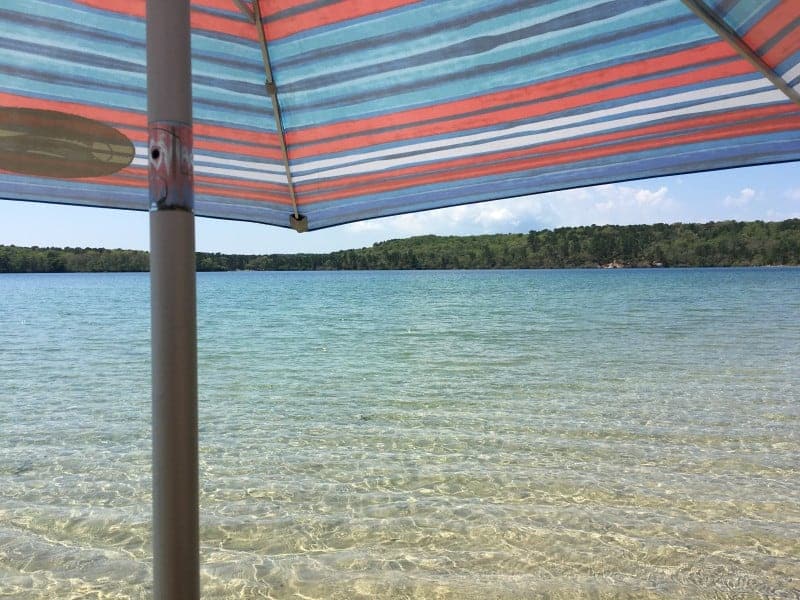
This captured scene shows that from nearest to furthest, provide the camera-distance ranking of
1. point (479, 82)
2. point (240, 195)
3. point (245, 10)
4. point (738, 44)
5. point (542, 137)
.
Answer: point (738, 44) → point (245, 10) → point (479, 82) → point (542, 137) → point (240, 195)

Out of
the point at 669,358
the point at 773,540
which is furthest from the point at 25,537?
the point at 669,358

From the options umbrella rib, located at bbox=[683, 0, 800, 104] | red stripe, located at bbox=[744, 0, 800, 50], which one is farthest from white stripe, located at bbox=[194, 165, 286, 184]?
red stripe, located at bbox=[744, 0, 800, 50]

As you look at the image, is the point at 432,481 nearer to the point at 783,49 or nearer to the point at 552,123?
the point at 552,123

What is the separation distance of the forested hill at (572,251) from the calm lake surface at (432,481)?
2176 inches

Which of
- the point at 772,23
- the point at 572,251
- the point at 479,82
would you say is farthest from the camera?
the point at 572,251

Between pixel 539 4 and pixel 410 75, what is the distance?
0.48m

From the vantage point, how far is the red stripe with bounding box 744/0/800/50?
4.87ft

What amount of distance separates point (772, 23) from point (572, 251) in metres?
71.4

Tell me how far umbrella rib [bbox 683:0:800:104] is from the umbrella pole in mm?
1375

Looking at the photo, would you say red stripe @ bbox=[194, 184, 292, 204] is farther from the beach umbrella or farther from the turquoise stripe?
the turquoise stripe

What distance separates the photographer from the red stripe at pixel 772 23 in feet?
4.87

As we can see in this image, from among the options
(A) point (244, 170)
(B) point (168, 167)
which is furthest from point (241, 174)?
(B) point (168, 167)

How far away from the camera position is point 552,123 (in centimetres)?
219

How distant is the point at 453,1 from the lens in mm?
1869
